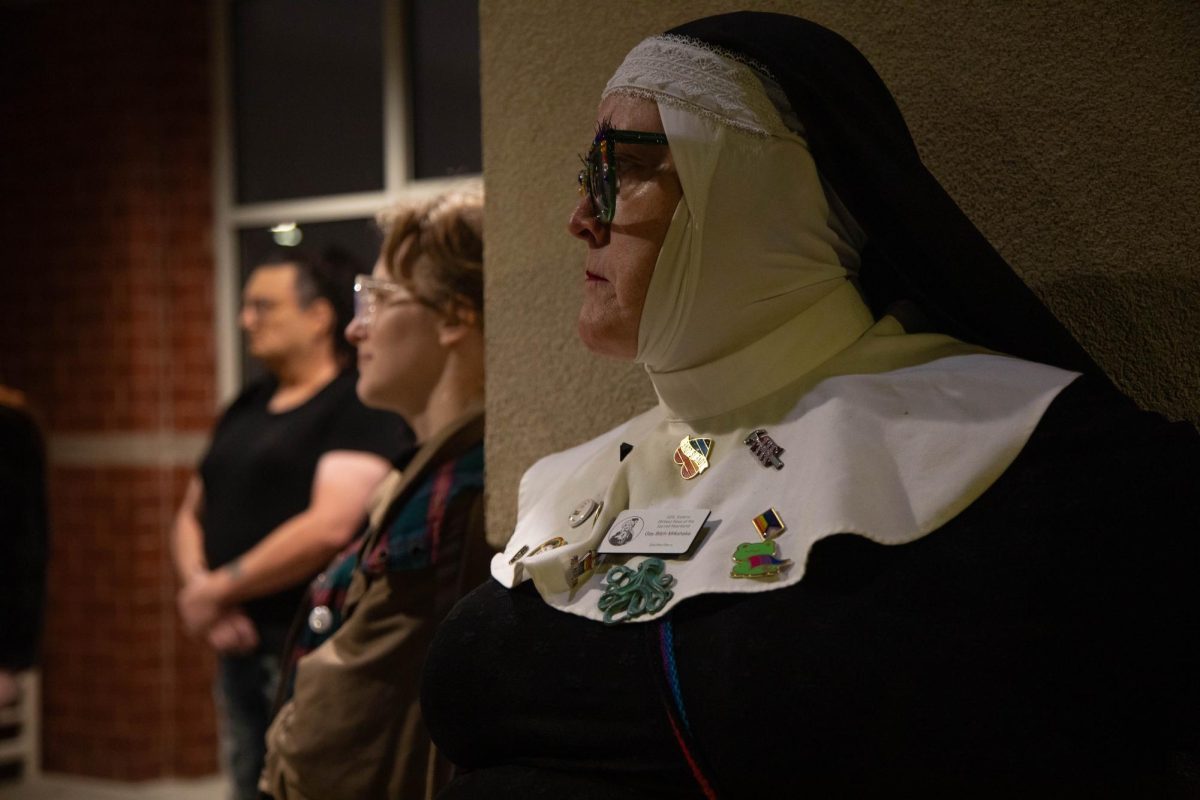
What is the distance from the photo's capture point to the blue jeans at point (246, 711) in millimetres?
3674

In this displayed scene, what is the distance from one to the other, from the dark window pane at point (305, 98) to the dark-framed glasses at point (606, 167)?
4284 mm

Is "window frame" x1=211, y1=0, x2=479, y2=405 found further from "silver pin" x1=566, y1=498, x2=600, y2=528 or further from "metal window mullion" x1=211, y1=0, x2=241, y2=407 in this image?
"silver pin" x1=566, y1=498, x2=600, y2=528

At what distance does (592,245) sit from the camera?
5.11ft

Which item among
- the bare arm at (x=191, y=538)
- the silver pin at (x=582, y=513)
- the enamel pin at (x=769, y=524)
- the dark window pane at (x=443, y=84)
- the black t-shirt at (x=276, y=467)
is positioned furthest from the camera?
the dark window pane at (x=443, y=84)

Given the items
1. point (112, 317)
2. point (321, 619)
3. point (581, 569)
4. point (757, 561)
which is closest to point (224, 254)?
point (112, 317)

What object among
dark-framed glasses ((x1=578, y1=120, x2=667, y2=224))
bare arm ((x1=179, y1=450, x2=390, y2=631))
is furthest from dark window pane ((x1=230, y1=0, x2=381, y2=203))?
dark-framed glasses ((x1=578, y1=120, x2=667, y2=224))

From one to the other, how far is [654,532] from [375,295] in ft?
4.24

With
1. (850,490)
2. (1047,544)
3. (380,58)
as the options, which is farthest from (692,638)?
(380,58)

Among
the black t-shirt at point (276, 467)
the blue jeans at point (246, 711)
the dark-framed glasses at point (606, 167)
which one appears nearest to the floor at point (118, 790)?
the blue jeans at point (246, 711)

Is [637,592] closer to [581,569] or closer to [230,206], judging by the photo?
[581,569]

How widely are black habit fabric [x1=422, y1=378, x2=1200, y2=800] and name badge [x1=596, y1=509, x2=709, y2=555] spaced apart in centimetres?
8

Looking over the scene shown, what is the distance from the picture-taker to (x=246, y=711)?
3756 millimetres

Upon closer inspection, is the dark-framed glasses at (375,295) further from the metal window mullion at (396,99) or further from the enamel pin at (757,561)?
the metal window mullion at (396,99)

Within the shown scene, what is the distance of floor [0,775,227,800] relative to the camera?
5.41 meters
